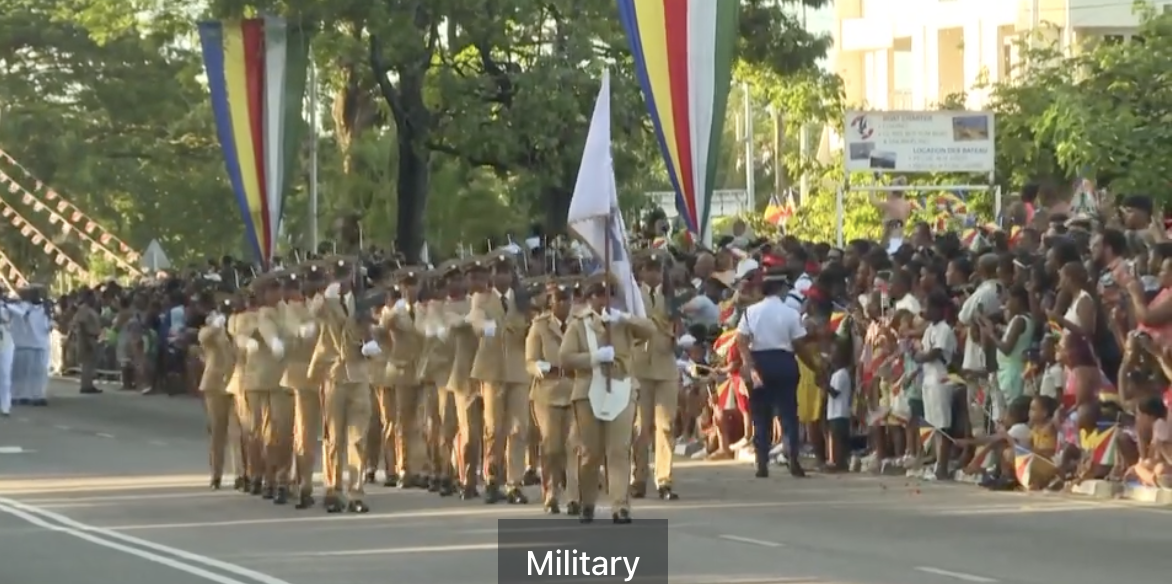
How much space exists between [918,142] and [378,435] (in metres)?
23.1

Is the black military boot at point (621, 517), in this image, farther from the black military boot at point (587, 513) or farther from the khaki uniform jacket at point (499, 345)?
the khaki uniform jacket at point (499, 345)

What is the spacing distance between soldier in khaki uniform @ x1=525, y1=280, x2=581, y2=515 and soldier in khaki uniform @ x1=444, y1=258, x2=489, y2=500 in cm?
134

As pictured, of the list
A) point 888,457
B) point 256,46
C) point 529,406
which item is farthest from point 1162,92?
point 529,406

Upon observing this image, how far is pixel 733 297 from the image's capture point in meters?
21.6

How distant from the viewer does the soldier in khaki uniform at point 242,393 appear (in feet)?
61.8

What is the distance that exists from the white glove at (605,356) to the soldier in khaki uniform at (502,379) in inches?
86.5

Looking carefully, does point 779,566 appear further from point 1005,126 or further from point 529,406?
point 1005,126

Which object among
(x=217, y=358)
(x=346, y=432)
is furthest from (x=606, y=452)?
(x=217, y=358)

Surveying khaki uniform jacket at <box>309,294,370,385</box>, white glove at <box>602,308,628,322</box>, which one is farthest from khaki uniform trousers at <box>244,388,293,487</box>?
white glove at <box>602,308,628,322</box>

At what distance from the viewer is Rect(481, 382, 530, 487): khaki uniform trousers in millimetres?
17969

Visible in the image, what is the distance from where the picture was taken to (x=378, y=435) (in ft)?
65.8

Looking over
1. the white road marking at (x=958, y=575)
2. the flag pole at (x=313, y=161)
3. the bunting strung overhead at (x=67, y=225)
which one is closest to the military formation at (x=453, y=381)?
the white road marking at (x=958, y=575)

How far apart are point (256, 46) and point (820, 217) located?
1879 cm

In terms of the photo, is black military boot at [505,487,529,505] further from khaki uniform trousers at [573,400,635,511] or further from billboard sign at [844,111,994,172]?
billboard sign at [844,111,994,172]
